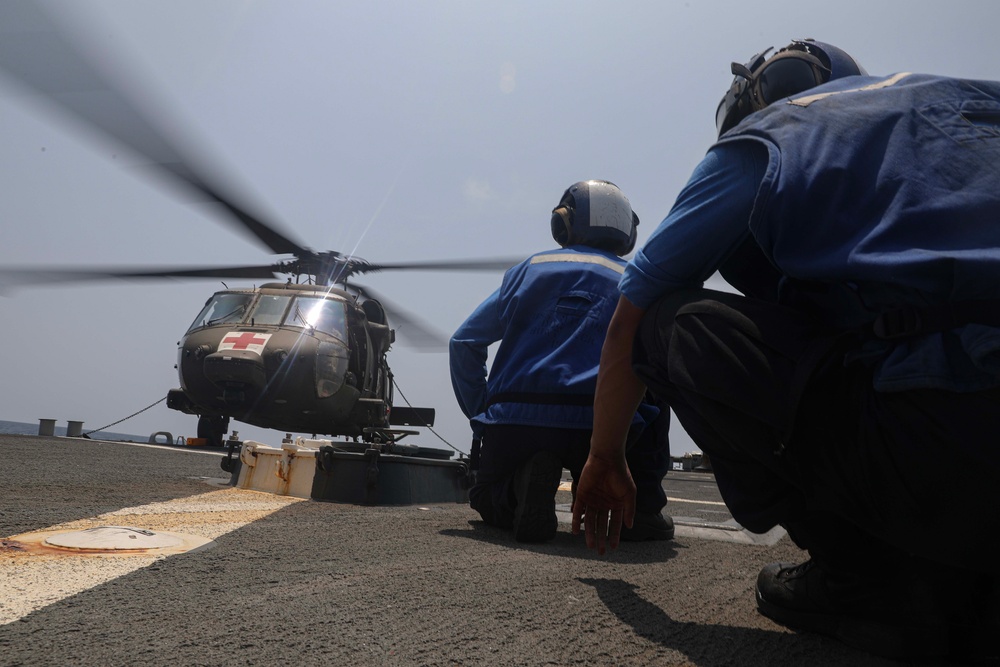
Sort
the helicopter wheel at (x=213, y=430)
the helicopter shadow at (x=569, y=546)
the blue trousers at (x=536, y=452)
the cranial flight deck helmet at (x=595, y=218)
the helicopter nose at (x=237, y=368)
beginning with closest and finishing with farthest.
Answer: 1. the helicopter shadow at (x=569, y=546)
2. the blue trousers at (x=536, y=452)
3. the cranial flight deck helmet at (x=595, y=218)
4. the helicopter nose at (x=237, y=368)
5. the helicopter wheel at (x=213, y=430)

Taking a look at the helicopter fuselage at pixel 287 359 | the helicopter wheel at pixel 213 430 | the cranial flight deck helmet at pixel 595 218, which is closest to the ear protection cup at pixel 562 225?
the cranial flight deck helmet at pixel 595 218

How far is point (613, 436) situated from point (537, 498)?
103 centimetres

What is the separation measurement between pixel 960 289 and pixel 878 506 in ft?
1.09

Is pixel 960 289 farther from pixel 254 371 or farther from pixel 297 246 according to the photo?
pixel 297 246

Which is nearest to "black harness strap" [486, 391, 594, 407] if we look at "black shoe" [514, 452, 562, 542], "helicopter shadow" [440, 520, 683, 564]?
"black shoe" [514, 452, 562, 542]

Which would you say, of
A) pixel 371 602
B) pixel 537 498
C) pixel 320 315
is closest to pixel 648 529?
pixel 537 498

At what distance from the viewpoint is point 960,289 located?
894 mm

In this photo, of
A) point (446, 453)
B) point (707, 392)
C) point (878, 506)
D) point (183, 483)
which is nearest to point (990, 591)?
point (878, 506)

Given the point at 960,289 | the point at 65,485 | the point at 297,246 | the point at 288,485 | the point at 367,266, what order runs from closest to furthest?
the point at 960,289 < the point at 65,485 < the point at 288,485 < the point at 297,246 < the point at 367,266

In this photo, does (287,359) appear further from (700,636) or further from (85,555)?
(700,636)

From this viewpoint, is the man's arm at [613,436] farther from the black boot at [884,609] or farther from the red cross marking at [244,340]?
the red cross marking at [244,340]

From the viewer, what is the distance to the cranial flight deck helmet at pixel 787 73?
141 cm

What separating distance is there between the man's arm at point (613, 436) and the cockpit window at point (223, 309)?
917 centimetres

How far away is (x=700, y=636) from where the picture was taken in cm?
120
